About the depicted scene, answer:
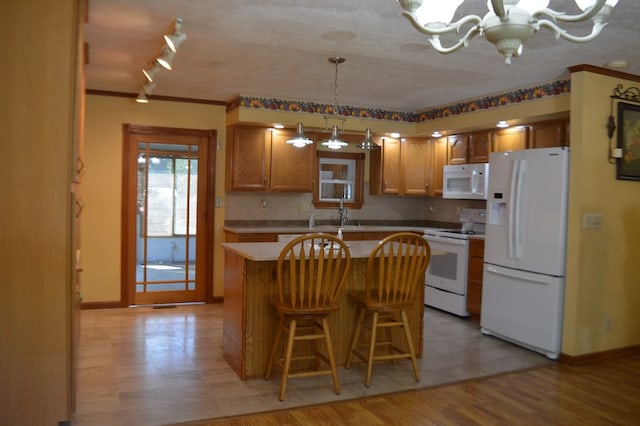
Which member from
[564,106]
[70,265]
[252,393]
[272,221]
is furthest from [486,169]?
[70,265]

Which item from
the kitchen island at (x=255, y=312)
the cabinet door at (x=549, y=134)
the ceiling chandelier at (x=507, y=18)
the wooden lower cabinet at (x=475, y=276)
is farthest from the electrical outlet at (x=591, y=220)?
the ceiling chandelier at (x=507, y=18)

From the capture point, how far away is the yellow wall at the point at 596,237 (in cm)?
411

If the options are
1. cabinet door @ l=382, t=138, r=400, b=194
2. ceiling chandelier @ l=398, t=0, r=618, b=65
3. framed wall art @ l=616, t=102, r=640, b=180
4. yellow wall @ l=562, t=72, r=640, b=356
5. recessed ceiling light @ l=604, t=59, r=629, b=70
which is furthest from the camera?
cabinet door @ l=382, t=138, r=400, b=194

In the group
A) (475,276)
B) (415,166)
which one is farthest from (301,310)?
(415,166)

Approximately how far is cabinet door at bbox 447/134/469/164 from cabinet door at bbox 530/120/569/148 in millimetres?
965

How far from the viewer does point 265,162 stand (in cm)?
596

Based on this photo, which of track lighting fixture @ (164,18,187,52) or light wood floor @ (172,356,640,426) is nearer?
light wood floor @ (172,356,640,426)

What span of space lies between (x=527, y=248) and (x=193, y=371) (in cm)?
285

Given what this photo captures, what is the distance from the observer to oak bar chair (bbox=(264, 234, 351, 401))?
324 centimetres

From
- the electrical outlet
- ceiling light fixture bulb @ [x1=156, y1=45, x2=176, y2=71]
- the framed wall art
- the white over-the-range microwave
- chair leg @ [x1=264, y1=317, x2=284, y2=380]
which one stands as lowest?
chair leg @ [x1=264, y1=317, x2=284, y2=380]

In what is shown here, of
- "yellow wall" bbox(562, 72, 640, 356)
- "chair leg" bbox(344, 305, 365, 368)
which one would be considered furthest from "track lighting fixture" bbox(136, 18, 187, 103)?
"yellow wall" bbox(562, 72, 640, 356)

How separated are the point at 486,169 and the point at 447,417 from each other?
3.19 meters

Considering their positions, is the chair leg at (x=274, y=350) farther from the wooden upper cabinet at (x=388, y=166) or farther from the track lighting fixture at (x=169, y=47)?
the wooden upper cabinet at (x=388, y=166)

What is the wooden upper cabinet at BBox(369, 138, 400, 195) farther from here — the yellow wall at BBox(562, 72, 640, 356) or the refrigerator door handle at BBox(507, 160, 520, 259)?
the yellow wall at BBox(562, 72, 640, 356)
